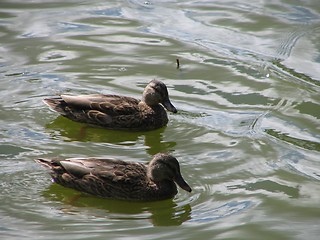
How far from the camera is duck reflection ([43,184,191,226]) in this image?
8328 mm

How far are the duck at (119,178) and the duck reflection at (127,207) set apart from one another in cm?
6

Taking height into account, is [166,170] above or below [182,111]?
above

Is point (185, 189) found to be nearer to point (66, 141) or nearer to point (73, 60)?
point (66, 141)

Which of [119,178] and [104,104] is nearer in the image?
[119,178]

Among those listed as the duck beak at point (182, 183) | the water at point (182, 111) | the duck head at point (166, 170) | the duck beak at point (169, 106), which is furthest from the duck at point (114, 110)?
the duck beak at point (182, 183)

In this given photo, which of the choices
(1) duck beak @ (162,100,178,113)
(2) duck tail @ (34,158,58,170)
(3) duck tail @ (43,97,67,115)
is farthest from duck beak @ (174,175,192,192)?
(3) duck tail @ (43,97,67,115)

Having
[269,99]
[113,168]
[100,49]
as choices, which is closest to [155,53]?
[100,49]

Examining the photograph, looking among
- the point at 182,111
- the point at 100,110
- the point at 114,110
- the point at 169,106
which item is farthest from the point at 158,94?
the point at 100,110

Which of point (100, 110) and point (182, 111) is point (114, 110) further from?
point (182, 111)

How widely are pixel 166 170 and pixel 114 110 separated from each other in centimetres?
216

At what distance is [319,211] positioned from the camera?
27.9 feet

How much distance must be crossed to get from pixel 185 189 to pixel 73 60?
4527 millimetres

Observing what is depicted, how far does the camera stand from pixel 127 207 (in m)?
8.64

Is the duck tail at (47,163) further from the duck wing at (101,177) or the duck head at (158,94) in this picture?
the duck head at (158,94)
